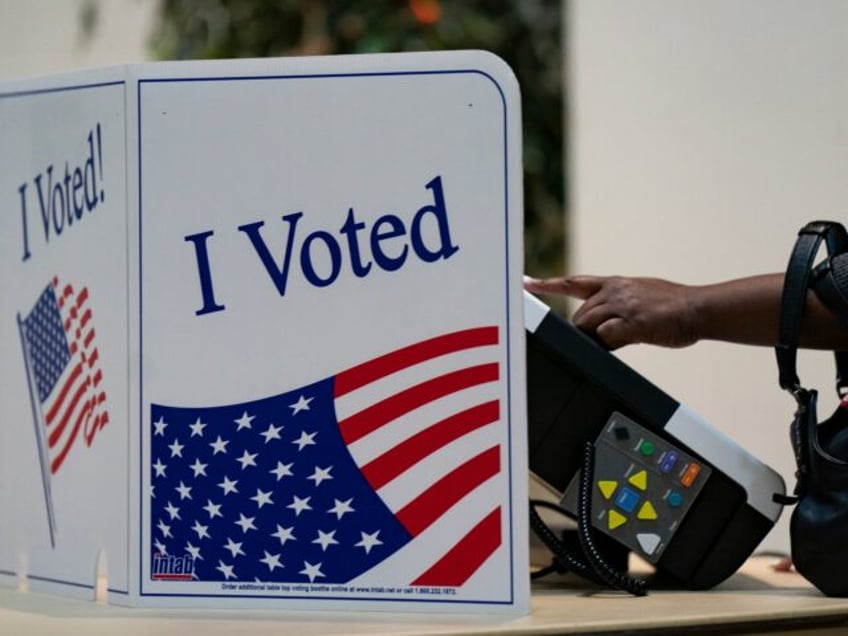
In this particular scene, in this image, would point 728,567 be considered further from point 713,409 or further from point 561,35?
point 561,35

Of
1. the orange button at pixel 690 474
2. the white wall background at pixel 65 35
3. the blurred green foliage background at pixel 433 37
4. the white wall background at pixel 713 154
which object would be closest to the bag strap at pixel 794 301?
the orange button at pixel 690 474

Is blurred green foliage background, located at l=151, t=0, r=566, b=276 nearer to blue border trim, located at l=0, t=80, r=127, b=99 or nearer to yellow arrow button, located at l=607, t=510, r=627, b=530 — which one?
blue border trim, located at l=0, t=80, r=127, b=99

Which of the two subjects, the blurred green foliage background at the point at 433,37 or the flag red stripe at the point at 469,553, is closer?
the flag red stripe at the point at 469,553

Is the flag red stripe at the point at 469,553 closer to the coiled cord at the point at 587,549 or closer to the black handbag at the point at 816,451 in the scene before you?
the coiled cord at the point at 587,549

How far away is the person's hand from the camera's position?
1.29 meters

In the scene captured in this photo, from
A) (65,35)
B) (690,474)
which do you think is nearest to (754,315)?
(690,474)

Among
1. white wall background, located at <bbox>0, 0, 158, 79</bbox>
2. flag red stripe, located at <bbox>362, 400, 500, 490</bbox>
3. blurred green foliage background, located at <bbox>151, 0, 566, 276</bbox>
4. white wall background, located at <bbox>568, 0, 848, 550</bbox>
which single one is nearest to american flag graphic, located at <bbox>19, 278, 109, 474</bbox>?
flag red stripe, located at <bbox>362, 400, 500, 490</bbox>

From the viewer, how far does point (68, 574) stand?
3.96 feet

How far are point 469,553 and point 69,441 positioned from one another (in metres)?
0.37

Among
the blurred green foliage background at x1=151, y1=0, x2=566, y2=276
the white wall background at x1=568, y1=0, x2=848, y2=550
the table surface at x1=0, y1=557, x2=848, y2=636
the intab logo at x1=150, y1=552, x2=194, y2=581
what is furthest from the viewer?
the blurred green foliage background at x1=151, y1=0, x2=566, y2=276

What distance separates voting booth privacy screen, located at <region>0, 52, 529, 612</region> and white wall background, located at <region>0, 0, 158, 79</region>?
81.8 inches

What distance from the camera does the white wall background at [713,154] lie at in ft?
6.88

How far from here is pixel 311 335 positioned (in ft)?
3.69

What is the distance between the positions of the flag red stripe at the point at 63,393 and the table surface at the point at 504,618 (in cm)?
16
